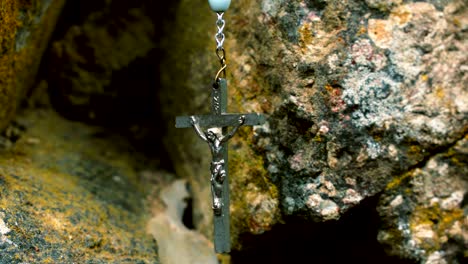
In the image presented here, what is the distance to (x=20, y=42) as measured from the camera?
2826mm

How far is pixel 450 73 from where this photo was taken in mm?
2480

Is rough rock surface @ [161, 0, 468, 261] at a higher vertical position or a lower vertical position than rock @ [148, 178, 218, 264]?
higher

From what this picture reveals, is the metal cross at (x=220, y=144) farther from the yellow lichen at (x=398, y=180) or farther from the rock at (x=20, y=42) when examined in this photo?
the rock at (x=20, y=42)

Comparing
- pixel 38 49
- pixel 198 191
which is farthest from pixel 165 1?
pixel 198 191

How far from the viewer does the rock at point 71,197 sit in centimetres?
244

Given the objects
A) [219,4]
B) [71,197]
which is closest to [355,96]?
[219,4]

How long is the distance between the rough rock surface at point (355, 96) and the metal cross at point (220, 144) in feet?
0.75

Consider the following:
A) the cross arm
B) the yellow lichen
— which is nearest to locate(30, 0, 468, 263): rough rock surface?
the yellow lichen

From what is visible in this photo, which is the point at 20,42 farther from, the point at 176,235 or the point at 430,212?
the point at 430,212

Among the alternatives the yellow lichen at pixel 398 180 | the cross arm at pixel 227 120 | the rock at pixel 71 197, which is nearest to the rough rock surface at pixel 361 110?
the yellow lichen at pixel 398 180

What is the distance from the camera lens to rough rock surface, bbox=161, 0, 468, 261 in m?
2.40

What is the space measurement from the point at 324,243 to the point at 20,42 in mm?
1724

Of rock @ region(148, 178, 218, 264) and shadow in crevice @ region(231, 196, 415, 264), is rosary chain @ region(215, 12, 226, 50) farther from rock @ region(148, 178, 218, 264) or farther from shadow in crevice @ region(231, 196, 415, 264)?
rock @ region(148, 178, 218, 264)

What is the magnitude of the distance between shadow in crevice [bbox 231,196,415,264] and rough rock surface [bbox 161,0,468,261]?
0.23ft
